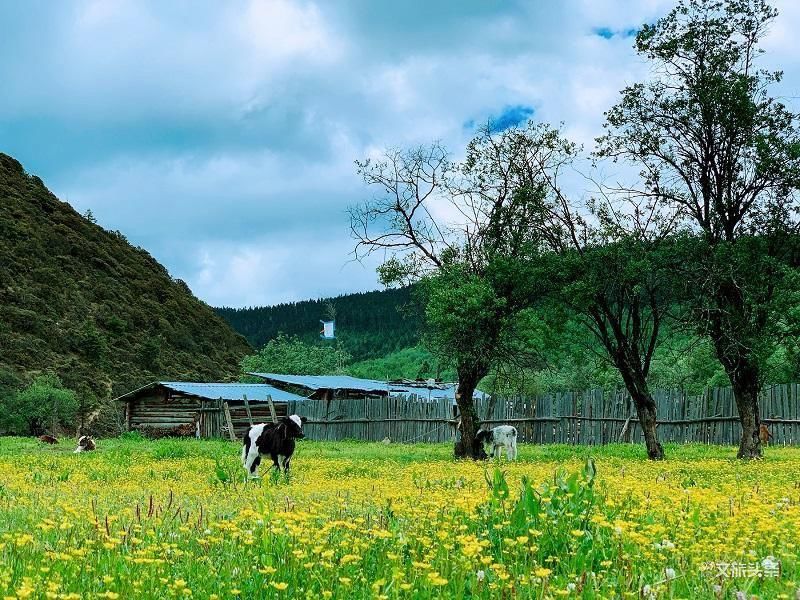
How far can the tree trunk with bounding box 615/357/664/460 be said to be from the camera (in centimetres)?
2633

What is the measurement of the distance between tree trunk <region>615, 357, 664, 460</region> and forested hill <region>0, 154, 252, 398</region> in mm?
51608

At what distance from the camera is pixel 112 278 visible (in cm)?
10319

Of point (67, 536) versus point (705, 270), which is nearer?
point (67, 536)

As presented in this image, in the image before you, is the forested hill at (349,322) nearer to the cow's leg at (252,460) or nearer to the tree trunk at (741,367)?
the tree trunk at (741,367)

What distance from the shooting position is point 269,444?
1778 cm

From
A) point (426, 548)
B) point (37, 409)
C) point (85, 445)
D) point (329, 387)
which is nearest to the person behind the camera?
point (426, 548)

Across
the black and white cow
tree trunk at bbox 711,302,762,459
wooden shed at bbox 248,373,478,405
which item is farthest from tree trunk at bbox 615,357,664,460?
wooden shed at bbox 248,373,478,405

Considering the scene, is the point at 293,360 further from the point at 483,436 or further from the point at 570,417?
the point at 483,436

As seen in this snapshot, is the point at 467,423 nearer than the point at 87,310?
Yes

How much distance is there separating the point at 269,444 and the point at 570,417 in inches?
977

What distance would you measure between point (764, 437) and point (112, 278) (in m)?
85.3

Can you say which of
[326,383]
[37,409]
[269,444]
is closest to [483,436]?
[269,444]

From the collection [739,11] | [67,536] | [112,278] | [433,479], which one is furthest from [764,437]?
[112,278]

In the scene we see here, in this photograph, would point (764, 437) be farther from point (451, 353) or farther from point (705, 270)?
point (451, 353)
